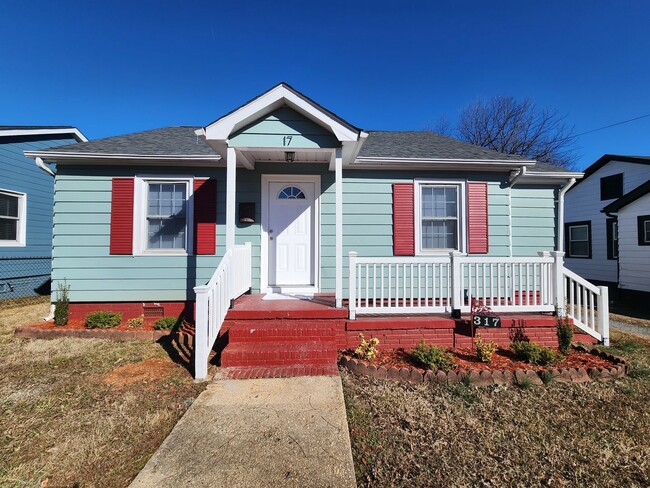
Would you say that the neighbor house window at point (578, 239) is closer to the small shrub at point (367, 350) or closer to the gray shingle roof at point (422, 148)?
the gray shingle roof at point (422, 148)


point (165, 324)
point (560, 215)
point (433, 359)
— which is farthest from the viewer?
point (560, 215)

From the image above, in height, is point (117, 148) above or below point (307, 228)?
above

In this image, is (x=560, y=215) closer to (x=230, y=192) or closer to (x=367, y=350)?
(x=367, y=350)

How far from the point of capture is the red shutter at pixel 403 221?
5.91 metres

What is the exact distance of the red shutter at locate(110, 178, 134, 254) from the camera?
5.71m

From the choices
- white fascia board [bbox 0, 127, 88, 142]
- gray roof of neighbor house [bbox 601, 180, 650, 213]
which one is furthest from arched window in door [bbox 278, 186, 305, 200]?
gray roof of neighbor house [bbox 601, 180, 650, 213]

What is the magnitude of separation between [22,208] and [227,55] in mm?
7587

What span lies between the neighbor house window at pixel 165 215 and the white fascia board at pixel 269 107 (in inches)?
72.3

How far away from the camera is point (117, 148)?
19.0 ft

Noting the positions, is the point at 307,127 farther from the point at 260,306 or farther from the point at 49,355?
the point at 49,355

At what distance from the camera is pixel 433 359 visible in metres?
3.58

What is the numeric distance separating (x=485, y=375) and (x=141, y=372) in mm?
3998

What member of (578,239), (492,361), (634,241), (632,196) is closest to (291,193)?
(492,361)

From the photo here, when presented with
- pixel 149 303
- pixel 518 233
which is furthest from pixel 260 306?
pixel 518 233
